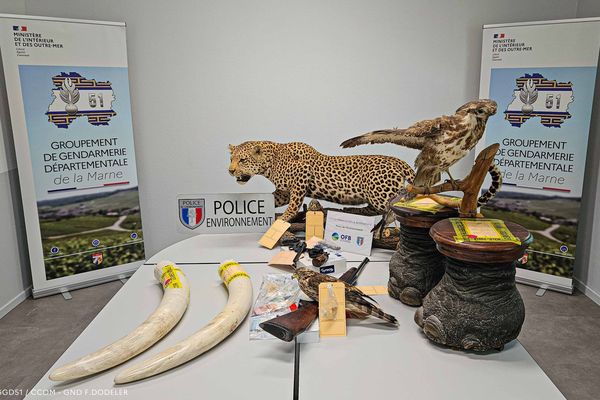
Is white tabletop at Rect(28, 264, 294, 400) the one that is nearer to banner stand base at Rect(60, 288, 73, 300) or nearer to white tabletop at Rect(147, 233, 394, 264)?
white tabletop at Rect(147, 233, 394, 264)

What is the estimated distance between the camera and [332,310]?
1.43 metres

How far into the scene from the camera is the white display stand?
1.17 meters

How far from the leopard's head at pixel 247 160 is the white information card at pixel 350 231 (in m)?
0.48

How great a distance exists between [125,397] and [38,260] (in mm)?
2606

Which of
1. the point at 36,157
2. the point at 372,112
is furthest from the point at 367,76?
the point at 36,157

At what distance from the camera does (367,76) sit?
3.68 metres

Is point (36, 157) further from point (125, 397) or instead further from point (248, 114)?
point (125, 397)

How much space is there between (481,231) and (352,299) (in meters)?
0.44

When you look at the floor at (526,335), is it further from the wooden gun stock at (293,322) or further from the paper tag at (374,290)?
the wooden gun stock at (293,322)

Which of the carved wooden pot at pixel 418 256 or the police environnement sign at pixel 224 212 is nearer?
the carved wooden pot at pixel 418 256

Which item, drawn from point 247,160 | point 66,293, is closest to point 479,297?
point 247,160

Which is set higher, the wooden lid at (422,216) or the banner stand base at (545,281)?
the wooden lid at (422,216)

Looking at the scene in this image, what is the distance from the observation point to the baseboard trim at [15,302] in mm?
3127

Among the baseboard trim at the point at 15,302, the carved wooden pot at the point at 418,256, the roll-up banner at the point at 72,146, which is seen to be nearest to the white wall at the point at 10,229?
the baseboard trim at the point at 15,302
